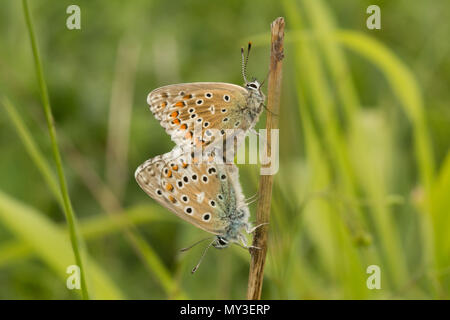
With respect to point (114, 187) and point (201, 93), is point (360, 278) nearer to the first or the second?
point (201, 93)

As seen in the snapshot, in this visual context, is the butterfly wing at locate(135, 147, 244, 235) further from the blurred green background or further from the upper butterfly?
the blurred green background

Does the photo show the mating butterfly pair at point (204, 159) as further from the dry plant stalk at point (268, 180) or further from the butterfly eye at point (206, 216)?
the dry plant stalk at point (268, 180)

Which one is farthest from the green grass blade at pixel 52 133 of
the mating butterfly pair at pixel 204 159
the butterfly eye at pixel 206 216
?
the butterfly eye at pixel 206 216

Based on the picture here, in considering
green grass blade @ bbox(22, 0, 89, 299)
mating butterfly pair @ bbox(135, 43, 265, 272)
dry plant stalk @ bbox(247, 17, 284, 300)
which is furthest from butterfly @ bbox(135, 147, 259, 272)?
green grass blade @ bbox(22, 0, 89, 299)

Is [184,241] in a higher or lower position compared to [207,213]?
lower

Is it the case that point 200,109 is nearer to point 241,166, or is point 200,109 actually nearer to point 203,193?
point 203,193

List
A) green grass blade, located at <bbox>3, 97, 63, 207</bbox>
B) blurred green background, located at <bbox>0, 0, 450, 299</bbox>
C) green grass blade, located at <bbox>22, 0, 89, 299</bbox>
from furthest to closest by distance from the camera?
1. blurred green background, located at <bbox>0, 0, 450, 299</bbox>
2. green grass blade, located at <bbox>3, 97, 63, 207</bbox>
3. green grass blade, located at <bbox>22, 0, 89, 299</bbox>
